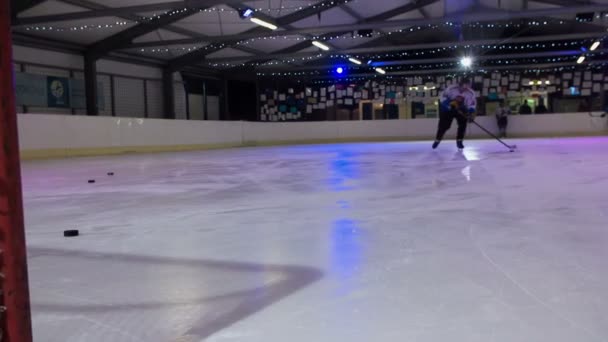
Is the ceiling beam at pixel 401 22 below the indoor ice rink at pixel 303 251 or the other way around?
the other way around

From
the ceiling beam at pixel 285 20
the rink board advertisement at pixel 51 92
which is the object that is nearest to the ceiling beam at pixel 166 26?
the ceiling beam at pixel 285 20

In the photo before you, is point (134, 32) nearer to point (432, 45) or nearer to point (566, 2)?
point (432, 45)

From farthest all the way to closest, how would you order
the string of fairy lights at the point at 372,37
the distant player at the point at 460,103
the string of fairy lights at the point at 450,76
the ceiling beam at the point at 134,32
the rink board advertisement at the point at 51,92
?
the string of fairy lights at the point at 450,76
the string of fairy lights at the point at 372,37
the ceiling beam at the point at 134,32
the rink board advertisement at the point at 51,92
the distant player at the point at 460,103

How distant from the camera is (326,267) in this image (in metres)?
1.49

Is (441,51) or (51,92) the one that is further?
(441,51)

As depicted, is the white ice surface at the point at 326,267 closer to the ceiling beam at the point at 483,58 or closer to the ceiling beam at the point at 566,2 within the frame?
the ceiling beam at the point at 566,2

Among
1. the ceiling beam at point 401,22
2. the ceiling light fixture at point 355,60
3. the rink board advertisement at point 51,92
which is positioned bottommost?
the rink board advertisement at point 51,92

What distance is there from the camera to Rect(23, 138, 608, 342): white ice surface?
1.06 metres

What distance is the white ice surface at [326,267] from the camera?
106cm

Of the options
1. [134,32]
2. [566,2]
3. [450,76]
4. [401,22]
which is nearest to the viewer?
[401,22]

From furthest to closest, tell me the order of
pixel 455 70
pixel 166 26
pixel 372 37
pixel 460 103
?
pixel 455 70
pixel 372 37
pixel 166 26
pixel 460 103

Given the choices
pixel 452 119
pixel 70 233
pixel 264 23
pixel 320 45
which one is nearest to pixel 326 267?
pixel 70 233

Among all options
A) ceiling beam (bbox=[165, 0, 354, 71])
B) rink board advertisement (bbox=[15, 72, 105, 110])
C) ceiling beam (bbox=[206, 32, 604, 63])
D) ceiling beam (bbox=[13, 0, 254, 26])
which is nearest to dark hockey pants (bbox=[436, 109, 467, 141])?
ceiling beam (bbox=[165, 0, 354, 71])

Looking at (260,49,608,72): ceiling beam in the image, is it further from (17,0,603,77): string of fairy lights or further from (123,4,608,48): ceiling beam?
(123,4,608,48): ceiling beam
